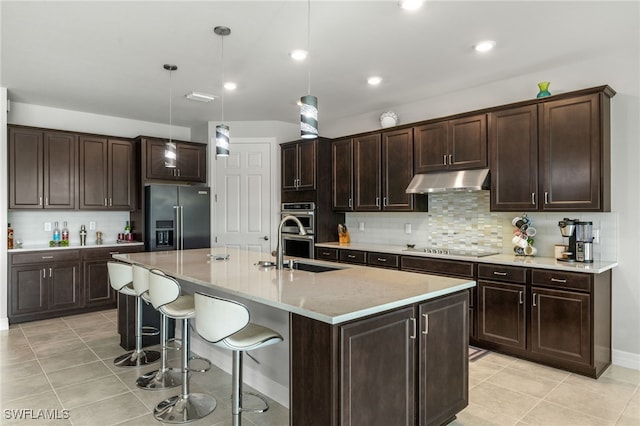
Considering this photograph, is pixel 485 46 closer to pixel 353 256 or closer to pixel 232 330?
pixel 353 256

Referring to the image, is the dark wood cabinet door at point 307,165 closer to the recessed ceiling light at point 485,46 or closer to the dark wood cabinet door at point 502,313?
the recessed ceiling light at point 485,46

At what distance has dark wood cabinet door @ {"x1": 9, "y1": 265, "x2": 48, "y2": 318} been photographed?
473 centimetres

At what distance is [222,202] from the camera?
20.1 feet

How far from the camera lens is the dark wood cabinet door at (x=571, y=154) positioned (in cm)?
330

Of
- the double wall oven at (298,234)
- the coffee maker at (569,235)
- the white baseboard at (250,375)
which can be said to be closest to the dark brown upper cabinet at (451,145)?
the coffee maker at (569,235)

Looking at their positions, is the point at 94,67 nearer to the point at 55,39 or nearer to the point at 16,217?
the point at 55,39

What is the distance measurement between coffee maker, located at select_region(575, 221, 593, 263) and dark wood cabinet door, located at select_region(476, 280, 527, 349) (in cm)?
56

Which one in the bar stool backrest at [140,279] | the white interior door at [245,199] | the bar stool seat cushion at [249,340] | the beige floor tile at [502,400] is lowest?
the beige floor tile at [502,400]

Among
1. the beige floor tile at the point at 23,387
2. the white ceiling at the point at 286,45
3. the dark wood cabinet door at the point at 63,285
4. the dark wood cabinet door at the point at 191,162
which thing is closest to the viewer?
the white ceiling at the point at 286,45

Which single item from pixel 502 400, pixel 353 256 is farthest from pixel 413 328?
pixel 353 256

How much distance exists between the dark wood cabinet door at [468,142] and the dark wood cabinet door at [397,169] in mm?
551

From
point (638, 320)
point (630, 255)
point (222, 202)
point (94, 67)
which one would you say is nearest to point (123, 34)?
point (94, 67)

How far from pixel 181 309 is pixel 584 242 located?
11.2ft

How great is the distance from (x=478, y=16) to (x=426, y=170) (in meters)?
1.95
